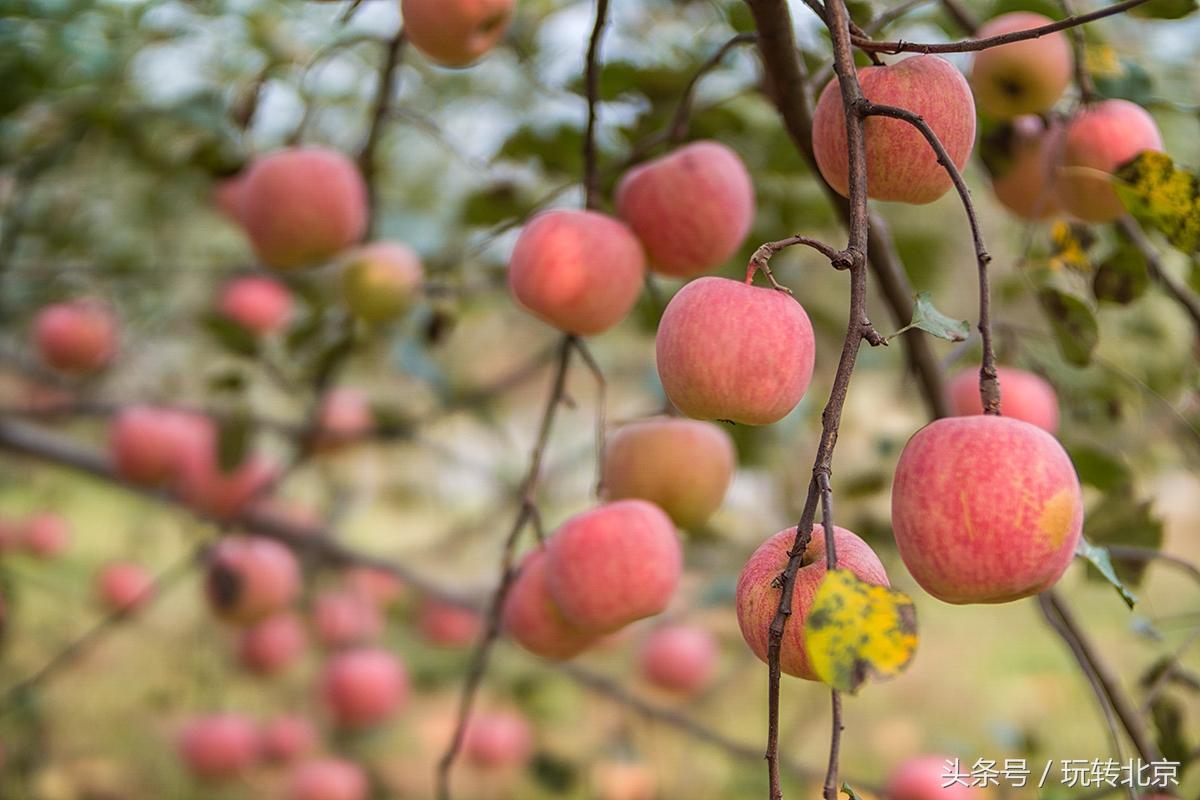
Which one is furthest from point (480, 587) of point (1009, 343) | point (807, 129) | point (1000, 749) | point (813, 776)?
point (807, 129)

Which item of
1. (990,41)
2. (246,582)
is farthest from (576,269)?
(246,582)

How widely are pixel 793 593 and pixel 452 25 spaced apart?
0.47 m

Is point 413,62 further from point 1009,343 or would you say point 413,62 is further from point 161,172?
point 1009,343

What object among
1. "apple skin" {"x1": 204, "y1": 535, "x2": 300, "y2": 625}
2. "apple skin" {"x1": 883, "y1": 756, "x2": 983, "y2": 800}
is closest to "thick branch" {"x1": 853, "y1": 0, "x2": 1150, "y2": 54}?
"apple skin" {"x1": 883, "y1": 756, "x2": 983, "y2": 800}

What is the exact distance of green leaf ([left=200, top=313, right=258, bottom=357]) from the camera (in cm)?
125

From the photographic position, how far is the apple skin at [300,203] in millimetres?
986

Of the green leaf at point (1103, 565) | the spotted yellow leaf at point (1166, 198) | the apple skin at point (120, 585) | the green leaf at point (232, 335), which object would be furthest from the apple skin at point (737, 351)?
the apple skin at point (120, 585)

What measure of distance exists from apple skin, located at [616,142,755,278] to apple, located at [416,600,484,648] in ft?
4.48

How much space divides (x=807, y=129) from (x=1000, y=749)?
1242 mm

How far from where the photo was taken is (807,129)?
0.65 m

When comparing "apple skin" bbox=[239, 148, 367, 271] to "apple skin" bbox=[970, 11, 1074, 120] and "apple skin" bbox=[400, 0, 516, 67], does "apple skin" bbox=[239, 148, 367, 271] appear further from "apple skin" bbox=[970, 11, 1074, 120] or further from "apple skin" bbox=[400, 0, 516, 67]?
"apple skin" bbox=[970, 11, 1074, 120]

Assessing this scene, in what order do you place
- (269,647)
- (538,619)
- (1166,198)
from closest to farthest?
(1166,198) < (538,619) < (269,647)

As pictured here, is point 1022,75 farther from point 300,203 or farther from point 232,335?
point 232,335

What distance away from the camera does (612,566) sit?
2.26 ft
